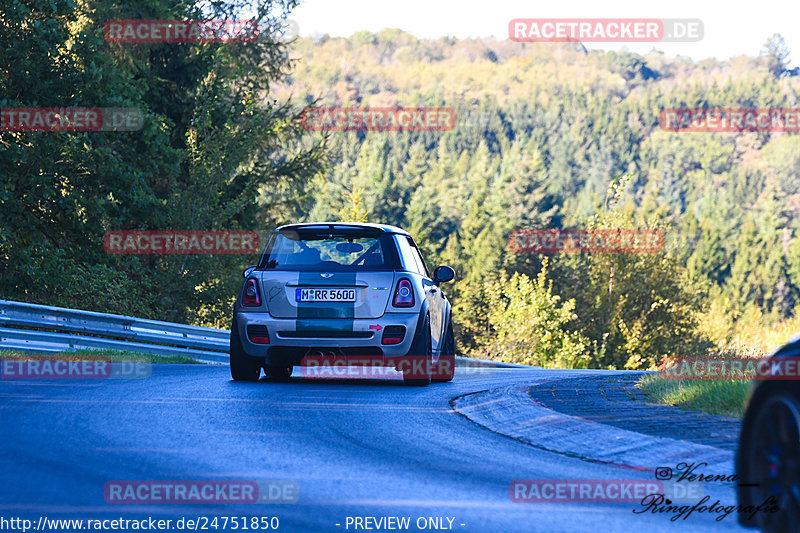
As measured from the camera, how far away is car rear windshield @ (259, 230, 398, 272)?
11547 mm

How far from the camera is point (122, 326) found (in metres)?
17.1

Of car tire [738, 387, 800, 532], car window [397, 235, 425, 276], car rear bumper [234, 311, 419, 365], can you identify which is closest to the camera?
car tire [738, 387, 800, 532]

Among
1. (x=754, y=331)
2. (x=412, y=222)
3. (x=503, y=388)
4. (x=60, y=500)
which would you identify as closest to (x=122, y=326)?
(x=503, y=388)

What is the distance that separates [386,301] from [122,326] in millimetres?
7107

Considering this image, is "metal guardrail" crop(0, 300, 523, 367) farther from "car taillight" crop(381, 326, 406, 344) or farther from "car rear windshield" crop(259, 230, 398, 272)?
"car taillight" crop(381, 326, 406, 344)

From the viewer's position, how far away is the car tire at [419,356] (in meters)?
11.6

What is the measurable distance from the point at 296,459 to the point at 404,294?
508 cm

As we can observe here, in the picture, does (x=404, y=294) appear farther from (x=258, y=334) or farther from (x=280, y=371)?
(x=280, y=371)

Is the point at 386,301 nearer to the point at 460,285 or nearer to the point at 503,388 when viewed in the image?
the point at 503,388

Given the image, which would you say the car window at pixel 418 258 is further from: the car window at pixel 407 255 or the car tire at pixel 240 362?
the car tire at pixel 240 362

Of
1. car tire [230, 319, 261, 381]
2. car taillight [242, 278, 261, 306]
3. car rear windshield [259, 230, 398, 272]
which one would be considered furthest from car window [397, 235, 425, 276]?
car tire [230, 319, 261, 381]

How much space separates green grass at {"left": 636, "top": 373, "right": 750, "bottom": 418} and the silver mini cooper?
101 inches

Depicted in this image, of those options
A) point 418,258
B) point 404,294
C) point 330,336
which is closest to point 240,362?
point 330,336

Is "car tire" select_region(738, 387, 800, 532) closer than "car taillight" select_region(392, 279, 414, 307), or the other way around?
"car tire" select_region(738, 387, 800, 532)
